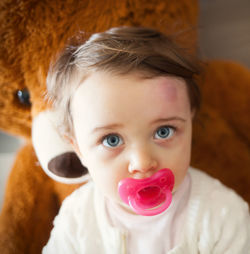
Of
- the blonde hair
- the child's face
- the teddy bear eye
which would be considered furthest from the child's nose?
the teddy bear eye

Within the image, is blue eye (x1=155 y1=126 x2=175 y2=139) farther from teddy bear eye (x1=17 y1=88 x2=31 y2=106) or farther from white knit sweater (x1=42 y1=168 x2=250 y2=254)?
teddy bear eye (x1=17 y1=88 x2=31 y2=106)

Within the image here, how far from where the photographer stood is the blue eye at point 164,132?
48cm

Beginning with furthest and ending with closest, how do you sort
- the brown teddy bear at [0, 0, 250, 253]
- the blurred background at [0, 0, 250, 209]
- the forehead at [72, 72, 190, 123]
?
A: the blurred background at [0, 0, 250, 209] → the brown teddy bear at [0, 0, 250, 253] → the forehead at [72, 72, 190, 123]

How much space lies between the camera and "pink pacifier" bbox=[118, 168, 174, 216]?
47 centimetres

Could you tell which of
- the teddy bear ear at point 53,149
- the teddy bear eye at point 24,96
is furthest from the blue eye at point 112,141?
the teddy bear eye at point 24,96

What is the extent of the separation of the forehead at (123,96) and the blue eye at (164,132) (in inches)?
1.2

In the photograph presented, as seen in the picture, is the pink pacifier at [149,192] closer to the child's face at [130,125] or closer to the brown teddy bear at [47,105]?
the child's face at [130,125]

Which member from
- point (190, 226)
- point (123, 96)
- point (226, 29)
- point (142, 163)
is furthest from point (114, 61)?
point (226, 29)

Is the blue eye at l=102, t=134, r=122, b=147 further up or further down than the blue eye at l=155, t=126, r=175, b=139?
further up

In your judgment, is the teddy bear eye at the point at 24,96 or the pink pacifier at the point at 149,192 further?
the teddy bear eye at the point at 24,96

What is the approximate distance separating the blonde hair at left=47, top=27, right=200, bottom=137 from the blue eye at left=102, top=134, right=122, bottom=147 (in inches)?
3.0

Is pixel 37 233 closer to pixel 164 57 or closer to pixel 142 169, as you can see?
pixel 142 169

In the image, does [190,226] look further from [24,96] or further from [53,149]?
[24,96]

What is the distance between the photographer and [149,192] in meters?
0.49
